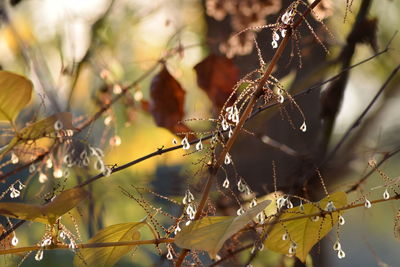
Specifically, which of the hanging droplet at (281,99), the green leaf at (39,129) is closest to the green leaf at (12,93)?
the green leaf at (39,129)

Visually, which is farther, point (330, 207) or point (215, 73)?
point (215, 73)

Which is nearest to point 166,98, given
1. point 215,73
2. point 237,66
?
point 215,73

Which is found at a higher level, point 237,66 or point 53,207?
point 237,66

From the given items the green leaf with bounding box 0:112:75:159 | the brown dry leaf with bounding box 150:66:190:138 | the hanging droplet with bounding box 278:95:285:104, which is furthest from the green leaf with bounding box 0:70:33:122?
the brown dry leaf with bounding box 150:66:190:138

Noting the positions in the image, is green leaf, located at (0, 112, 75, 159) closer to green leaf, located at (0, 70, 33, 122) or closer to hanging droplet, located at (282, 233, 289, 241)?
green leaf, located at (0, 70, 33, 122)

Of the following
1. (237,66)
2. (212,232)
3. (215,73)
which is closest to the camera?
(212,232)

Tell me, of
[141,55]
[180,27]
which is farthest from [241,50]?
[141,55]

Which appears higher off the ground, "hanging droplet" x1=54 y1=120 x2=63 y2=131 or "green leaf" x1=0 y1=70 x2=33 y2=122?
"green leaf" x1=0 y1=70 x2=33 y2=122

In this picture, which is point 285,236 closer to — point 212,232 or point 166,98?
point 212,232
